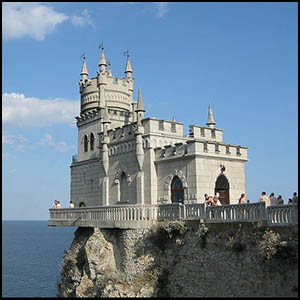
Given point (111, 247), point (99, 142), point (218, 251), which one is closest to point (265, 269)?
point (218, 251)

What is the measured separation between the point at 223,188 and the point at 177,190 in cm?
273

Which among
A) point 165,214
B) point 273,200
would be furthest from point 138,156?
point 273,200

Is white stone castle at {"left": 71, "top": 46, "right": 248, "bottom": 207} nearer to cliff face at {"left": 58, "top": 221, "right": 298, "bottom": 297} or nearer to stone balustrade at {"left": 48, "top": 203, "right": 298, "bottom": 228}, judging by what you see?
stone balustrade at {"left": 48, "top": 203, "right": 298, "bottom": 228}

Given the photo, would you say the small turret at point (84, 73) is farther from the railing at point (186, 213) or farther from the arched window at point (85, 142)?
the railing at point (186, 213)

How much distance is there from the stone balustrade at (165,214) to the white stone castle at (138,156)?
1.94 metres

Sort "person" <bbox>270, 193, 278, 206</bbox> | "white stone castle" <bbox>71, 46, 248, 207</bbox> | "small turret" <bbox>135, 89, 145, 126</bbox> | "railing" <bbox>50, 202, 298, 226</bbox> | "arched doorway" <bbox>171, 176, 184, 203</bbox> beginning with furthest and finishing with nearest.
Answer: "small turret" <bbox>135, 89, 145, 126</bbox> → "arched doorway" <bbox>171, 176, 184, 203</bbox> → "white stone castle" <bbox>71, 46, 248, 207</bbox> → "person" <bbox>270, 193, 278, 206</bbox> → "railing" <bbox>50, 202, 298, 226</bbox>

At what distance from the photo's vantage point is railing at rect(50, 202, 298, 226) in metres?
16.2

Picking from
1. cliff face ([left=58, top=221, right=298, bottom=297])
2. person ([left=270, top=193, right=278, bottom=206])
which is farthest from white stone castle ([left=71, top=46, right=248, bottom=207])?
person ([left=270, top=193, right=278, bottom=206])

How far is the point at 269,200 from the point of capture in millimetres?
18625

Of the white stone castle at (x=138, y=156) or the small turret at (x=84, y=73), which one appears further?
the small turret at (x=84, y=73)

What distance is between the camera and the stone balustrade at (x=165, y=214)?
16.4 m

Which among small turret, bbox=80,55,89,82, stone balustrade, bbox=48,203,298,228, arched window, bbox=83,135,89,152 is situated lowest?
stone balustrade, bbox=48,203,298,228

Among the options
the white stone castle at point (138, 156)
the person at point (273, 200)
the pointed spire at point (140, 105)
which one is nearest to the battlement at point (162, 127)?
the white stone castle at point (138, 156)

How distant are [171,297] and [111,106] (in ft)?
50.2
